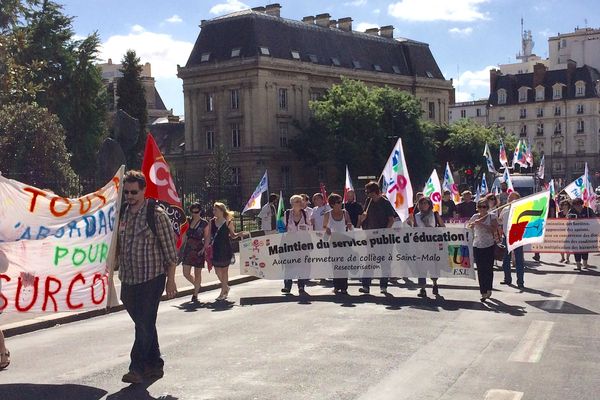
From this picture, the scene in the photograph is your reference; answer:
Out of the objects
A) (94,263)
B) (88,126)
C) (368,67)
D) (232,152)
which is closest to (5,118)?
(88,126)

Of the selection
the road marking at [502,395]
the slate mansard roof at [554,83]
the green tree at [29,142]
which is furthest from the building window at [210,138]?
the road marking at [502,395]

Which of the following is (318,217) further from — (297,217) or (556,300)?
(556,300)

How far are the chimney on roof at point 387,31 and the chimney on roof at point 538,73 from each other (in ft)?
89.8

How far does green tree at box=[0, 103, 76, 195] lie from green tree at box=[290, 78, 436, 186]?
117 feet

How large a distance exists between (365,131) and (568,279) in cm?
5460

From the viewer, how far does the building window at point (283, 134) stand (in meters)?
81.4

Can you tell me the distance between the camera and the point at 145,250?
26.4ft

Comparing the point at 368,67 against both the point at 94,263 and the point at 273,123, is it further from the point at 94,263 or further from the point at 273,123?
the point at 94,263

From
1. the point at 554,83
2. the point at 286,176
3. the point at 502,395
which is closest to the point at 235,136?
the point at 286,176

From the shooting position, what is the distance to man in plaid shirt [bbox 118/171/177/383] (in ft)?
26.3

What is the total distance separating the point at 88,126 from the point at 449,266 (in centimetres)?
4712

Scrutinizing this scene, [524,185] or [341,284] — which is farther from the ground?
[524,185]

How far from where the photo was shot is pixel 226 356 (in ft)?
30.5

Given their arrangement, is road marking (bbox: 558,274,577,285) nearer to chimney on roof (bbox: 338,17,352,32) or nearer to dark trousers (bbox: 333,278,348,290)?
dark trousers (bbox: 333,278,348,290)
